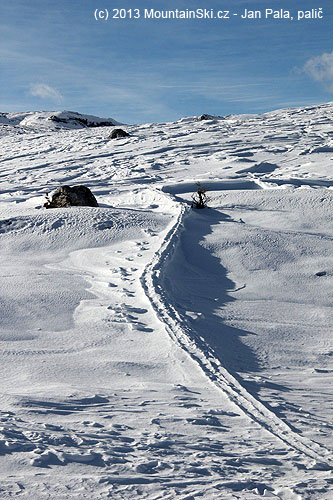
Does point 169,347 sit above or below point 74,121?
below

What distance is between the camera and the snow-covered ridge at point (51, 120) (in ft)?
120

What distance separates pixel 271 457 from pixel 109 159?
499 inches

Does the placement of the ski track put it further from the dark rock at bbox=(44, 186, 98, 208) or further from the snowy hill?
the snowy hill

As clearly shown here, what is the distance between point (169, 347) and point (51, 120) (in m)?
36.8

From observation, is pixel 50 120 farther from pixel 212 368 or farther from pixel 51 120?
pixel 212 368

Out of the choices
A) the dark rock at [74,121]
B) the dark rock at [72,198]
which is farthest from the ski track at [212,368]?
the dark rock at [74,121]

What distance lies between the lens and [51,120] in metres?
38.0

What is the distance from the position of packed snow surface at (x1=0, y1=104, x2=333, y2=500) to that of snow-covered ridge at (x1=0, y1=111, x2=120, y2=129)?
1145 inches

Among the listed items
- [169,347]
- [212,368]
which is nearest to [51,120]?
[169,347]

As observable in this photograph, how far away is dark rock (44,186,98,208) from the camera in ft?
26.1

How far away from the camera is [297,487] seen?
6.89 ft

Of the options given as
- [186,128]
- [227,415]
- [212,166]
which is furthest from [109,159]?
[227,415]

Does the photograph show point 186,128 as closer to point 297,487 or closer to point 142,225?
point 142,225

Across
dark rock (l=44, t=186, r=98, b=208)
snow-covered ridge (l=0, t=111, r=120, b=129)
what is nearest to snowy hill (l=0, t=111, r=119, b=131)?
snow-covered ridge (l=0, t=111, r=120, b=129)
